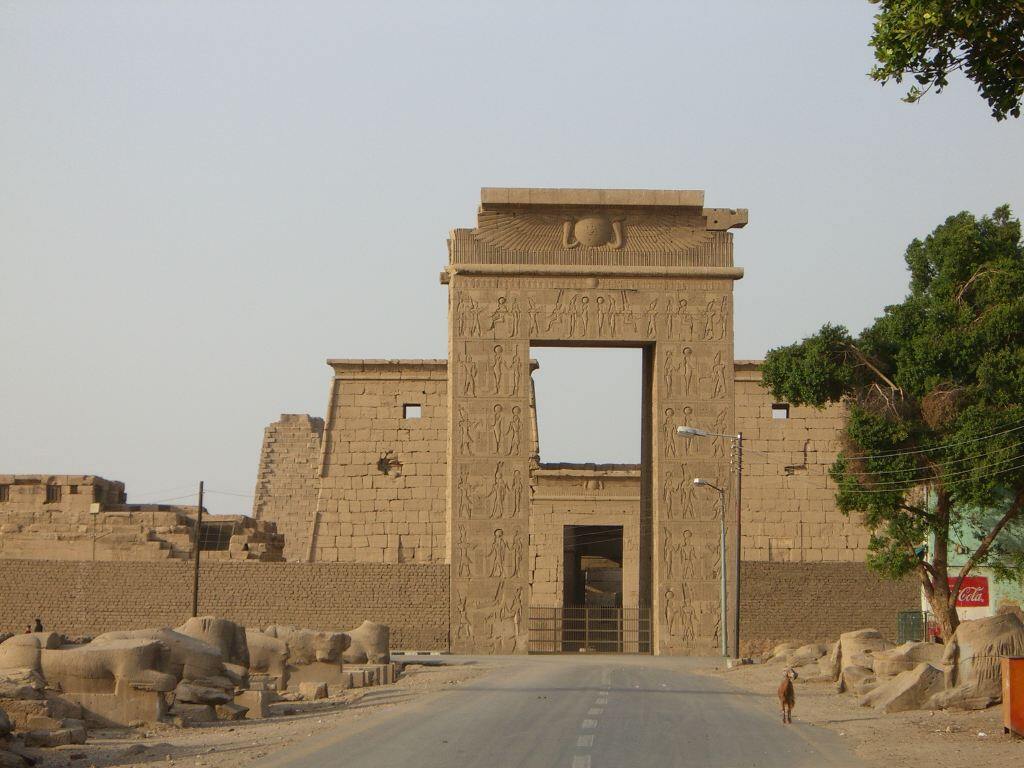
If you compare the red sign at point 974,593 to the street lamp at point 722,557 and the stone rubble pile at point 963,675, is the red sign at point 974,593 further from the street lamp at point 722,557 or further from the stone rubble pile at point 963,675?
the stone rubble pile at point 963,675

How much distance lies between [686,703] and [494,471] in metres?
16.2

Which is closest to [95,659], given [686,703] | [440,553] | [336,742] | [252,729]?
[252,729]

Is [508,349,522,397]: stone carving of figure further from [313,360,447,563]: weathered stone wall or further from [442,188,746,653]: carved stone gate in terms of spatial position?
[313,360,447,563]: weathered stone wall

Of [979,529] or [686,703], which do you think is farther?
[979,529]

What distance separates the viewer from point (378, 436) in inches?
1539

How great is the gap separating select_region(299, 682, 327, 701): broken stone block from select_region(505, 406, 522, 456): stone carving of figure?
524 inches

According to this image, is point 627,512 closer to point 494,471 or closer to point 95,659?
point 494,471

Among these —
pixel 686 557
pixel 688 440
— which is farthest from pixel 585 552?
pixel 688 440

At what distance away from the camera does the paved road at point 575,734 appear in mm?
12625

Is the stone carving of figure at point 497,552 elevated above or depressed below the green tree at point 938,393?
below

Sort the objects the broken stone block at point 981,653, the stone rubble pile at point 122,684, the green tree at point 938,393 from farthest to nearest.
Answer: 1. the green tree at point 938,393
2. the broken stone block at point 981,653
3. the stone rubble pile at point 122,684

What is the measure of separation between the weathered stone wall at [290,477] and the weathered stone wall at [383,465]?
42.6 feet

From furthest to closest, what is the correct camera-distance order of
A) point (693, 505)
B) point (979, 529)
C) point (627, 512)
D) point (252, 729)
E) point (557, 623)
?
point (627, 512), point (557, 623), point (693, 505), point (979, 529), point (252, 729)

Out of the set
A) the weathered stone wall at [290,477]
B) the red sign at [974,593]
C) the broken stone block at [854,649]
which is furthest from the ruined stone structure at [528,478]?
the weathered stone wall at [290,477]
